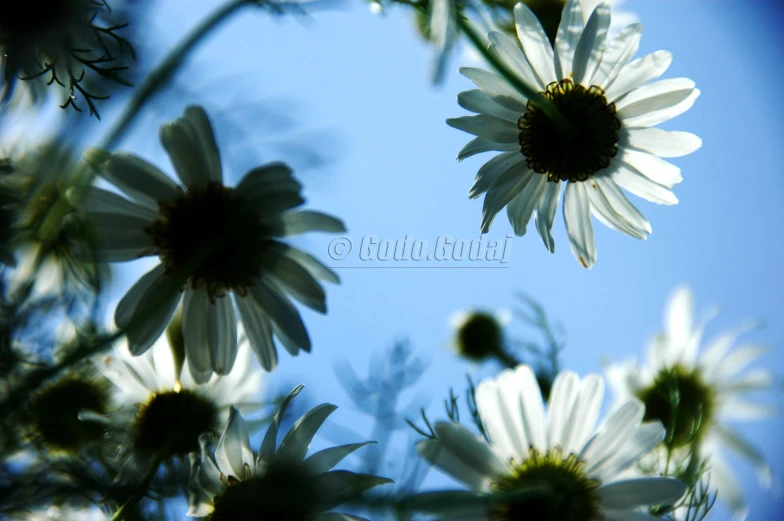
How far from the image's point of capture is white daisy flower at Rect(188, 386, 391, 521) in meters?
0.51

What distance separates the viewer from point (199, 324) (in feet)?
2.24

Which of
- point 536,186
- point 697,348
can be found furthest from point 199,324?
point 697,348

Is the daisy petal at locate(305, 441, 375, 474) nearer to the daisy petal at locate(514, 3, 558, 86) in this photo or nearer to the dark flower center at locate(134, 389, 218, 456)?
the dark flower center at locate(134, 389, 218, 456)

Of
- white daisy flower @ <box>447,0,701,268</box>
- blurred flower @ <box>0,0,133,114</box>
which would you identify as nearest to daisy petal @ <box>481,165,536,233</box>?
white daisy flower @ <box>447,0,701,268</box>

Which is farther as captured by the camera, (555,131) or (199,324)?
(555,131)

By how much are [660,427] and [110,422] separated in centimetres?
54

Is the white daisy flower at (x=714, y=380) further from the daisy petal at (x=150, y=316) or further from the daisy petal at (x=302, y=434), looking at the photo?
the daisy petal at (x=150, y=316)

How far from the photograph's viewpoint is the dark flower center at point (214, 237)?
63 cm

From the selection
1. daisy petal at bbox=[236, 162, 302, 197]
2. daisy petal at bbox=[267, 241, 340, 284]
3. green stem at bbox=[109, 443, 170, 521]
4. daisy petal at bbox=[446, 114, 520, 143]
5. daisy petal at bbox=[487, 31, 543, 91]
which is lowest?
green stem at bbox=[109, 443, 170, 521]

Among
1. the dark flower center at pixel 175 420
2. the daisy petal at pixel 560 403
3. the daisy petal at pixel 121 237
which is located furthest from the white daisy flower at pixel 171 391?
the daisy petal at pixel 560 403

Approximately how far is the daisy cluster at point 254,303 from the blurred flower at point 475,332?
1.81 feet

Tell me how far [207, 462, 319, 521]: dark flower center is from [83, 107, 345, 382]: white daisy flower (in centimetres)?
17

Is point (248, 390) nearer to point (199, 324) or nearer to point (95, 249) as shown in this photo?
point (199, 324)

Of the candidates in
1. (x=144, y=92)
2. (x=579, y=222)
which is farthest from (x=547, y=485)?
(x=144, y=92)
